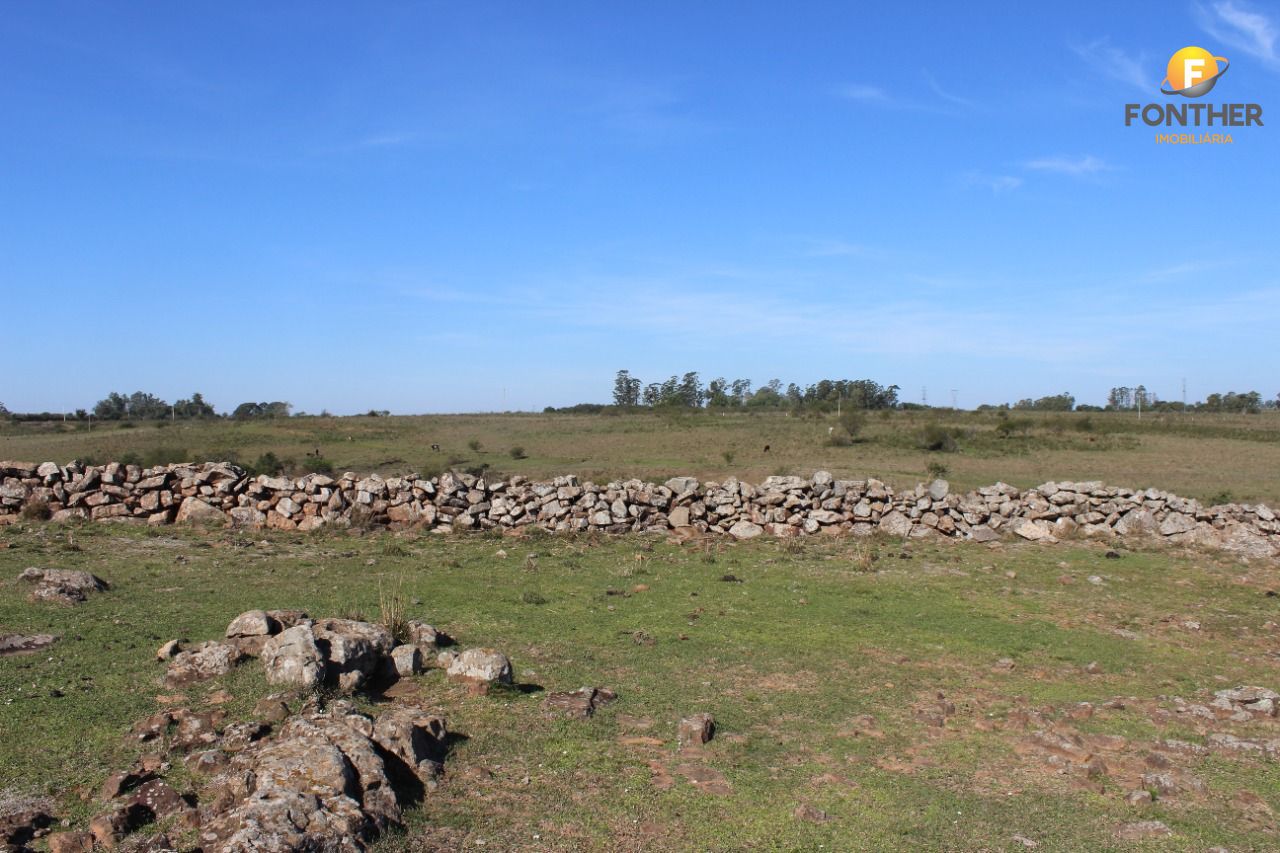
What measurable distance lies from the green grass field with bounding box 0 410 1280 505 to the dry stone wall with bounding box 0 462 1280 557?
5226 mm

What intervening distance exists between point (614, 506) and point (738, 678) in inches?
352

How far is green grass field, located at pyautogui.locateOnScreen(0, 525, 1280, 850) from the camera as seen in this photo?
5082mm

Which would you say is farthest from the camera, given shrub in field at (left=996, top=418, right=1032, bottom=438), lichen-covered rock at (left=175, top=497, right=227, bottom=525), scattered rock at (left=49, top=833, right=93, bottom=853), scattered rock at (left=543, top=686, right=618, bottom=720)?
shrub in field at (left=996, top=418, right=1032, bottom=438)

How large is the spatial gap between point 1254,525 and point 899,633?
10086mm

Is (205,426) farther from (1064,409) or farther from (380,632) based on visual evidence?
(1064,409)

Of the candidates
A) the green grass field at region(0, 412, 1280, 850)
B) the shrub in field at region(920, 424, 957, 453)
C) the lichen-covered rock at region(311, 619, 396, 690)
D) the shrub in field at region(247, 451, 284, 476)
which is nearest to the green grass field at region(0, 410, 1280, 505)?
the shrub in field at region(920, 424, 957, 453)

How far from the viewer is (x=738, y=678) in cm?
768

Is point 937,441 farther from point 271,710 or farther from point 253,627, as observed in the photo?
→ point 271,710

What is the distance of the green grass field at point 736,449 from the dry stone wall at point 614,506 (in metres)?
5.23

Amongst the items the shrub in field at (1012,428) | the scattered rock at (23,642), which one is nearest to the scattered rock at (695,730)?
the scattered rock at (23,642)

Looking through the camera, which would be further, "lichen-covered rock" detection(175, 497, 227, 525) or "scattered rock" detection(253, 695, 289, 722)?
"lichen-covered rock" detection(175, 497, 227, 525)

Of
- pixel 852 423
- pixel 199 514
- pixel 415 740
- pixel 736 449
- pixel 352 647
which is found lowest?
pixel 415 740

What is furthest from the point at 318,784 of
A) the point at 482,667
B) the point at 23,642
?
the point at 23,642

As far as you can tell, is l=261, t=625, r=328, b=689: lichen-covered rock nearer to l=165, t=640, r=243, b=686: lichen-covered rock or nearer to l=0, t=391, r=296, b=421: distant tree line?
l=165, t=640, r=243, b=686: lichen-covered rock
